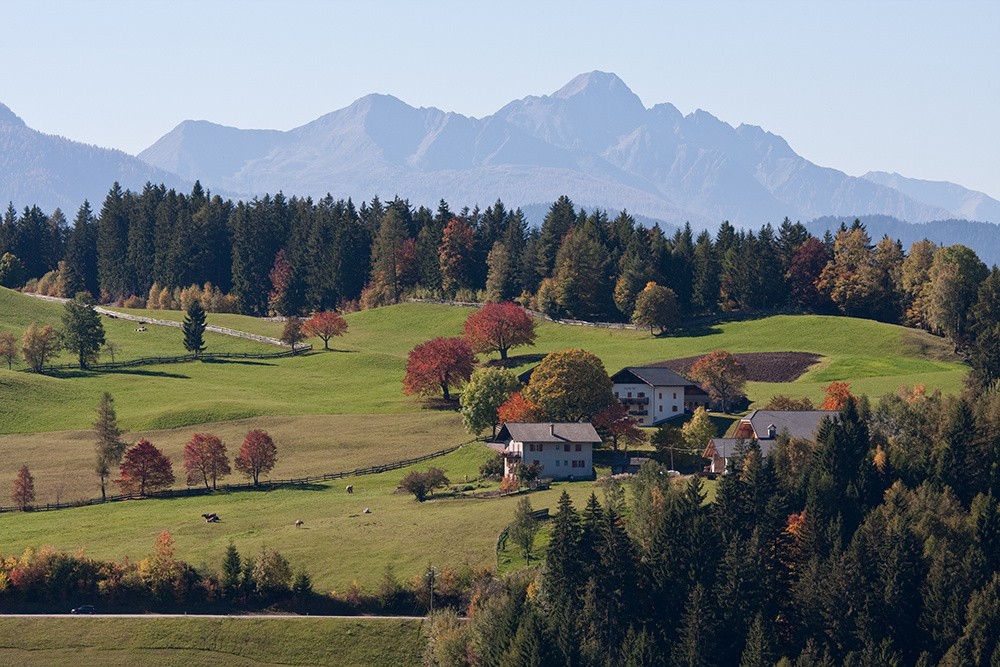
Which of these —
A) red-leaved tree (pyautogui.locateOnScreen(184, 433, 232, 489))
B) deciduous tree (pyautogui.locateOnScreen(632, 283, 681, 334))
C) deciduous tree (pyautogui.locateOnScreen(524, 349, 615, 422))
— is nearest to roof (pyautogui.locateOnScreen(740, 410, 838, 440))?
deciduous tree (pyautogui.locateOnScreen(524, 349, 615, 422))

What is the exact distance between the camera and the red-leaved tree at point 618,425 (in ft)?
363

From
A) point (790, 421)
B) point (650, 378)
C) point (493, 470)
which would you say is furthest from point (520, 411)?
point (790, 421)

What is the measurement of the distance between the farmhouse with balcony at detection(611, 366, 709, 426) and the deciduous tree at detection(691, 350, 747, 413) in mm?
1346

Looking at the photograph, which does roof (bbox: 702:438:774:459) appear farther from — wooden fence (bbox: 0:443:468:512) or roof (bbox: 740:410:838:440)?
wooden fence (bbox: 0:443:468:512)

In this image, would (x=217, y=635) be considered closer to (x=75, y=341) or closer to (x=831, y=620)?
(x=831, y=620)

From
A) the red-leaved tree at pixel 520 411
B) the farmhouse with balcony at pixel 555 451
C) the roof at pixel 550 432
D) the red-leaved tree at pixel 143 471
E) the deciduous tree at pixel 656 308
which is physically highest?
the deciduous tree at pixel 656 308

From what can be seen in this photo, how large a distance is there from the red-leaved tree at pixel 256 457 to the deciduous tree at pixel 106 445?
1087 centimetres

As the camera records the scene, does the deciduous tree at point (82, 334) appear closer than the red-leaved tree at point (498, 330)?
No

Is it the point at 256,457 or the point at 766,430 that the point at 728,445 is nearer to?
the point at 766,430

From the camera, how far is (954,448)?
97125 mm

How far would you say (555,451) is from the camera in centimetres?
10481

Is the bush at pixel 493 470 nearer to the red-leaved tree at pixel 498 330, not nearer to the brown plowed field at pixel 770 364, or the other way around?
the brown plowed field at pixel 770 364

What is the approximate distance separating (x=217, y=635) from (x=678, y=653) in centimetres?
3057

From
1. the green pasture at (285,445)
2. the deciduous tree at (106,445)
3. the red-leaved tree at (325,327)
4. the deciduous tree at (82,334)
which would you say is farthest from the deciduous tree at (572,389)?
the deciduous tree at (82,334)
